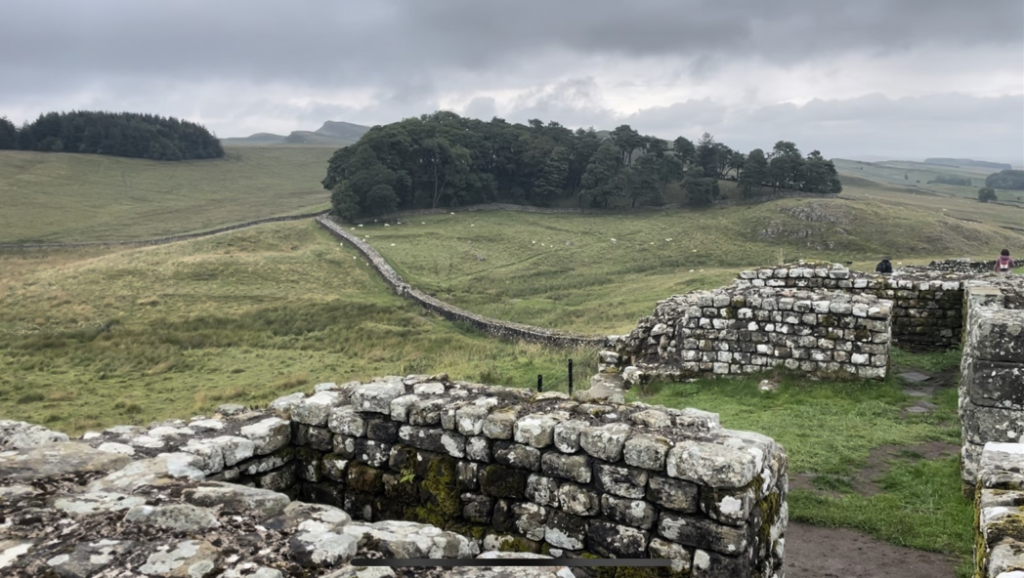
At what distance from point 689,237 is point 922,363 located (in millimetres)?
48389

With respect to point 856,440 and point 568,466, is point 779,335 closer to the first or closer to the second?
point 856,440

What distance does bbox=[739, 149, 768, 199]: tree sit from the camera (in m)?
77.6

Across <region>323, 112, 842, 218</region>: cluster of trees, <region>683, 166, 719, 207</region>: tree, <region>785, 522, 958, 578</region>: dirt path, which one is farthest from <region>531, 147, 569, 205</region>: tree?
<region>785, 522, 958, 578</region>: dirt path

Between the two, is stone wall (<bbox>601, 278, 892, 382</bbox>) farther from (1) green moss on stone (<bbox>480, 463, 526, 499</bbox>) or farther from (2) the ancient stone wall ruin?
(1) green moss on stone (<bbox>480, 463, 526, 499</bbox>)

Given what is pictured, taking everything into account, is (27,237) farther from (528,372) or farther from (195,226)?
(528,372)

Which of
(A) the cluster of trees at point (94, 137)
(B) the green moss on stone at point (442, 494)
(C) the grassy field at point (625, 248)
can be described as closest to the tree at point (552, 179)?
(C) the grassy field at point (625, 248)

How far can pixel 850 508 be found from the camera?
24.8 feet

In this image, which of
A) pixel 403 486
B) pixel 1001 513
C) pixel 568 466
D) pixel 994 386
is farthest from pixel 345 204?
pixel 1001 513

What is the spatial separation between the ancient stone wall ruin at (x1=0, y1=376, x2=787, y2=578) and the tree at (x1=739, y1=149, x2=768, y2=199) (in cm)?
7830

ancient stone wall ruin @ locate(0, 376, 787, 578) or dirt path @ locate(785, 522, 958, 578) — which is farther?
dirt path @ locate(785, 522, 958, 578)

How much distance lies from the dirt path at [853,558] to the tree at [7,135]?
486 feet

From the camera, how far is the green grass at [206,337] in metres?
21.5

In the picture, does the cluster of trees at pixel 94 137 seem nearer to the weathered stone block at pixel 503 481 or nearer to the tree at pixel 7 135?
the tree at pixel 7 135

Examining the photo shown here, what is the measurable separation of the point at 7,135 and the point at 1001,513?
15242cm
